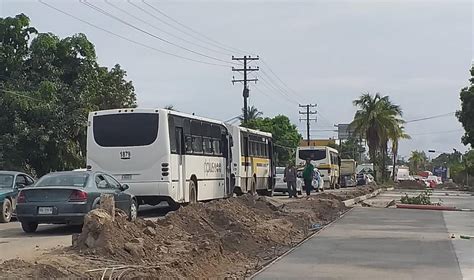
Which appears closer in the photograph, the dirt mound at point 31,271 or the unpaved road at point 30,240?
the dirt mound at point 31,271

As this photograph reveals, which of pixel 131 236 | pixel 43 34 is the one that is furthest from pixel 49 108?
pixel 131 236

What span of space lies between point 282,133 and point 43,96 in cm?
5684

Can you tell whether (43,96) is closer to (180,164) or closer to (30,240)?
(180,164)

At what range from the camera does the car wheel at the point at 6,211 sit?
19469mm

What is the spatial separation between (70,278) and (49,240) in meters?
6.05

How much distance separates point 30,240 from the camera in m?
15.0

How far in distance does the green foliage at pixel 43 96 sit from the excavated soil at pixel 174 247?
18376mm

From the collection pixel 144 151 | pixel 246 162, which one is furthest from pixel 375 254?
pixel 246 162

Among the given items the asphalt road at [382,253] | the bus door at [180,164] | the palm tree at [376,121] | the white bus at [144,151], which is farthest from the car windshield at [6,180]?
the palm tree at [376,121]

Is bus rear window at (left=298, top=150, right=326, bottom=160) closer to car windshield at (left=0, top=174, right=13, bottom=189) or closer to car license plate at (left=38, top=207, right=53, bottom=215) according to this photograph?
car windshield at (left=0, top=174, right=13, bottom=189)

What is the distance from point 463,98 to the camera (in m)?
50.1

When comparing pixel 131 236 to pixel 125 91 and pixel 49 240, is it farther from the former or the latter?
pixel 125 91

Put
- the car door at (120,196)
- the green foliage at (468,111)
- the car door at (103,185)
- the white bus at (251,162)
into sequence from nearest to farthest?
1. the car door at (103,185)
2. the car door at (120,196)
3. the white bus at (251,162)
4. the green foliage at (468,111)

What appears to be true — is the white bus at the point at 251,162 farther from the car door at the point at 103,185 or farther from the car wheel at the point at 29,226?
the car wheel at the point at 29,226
